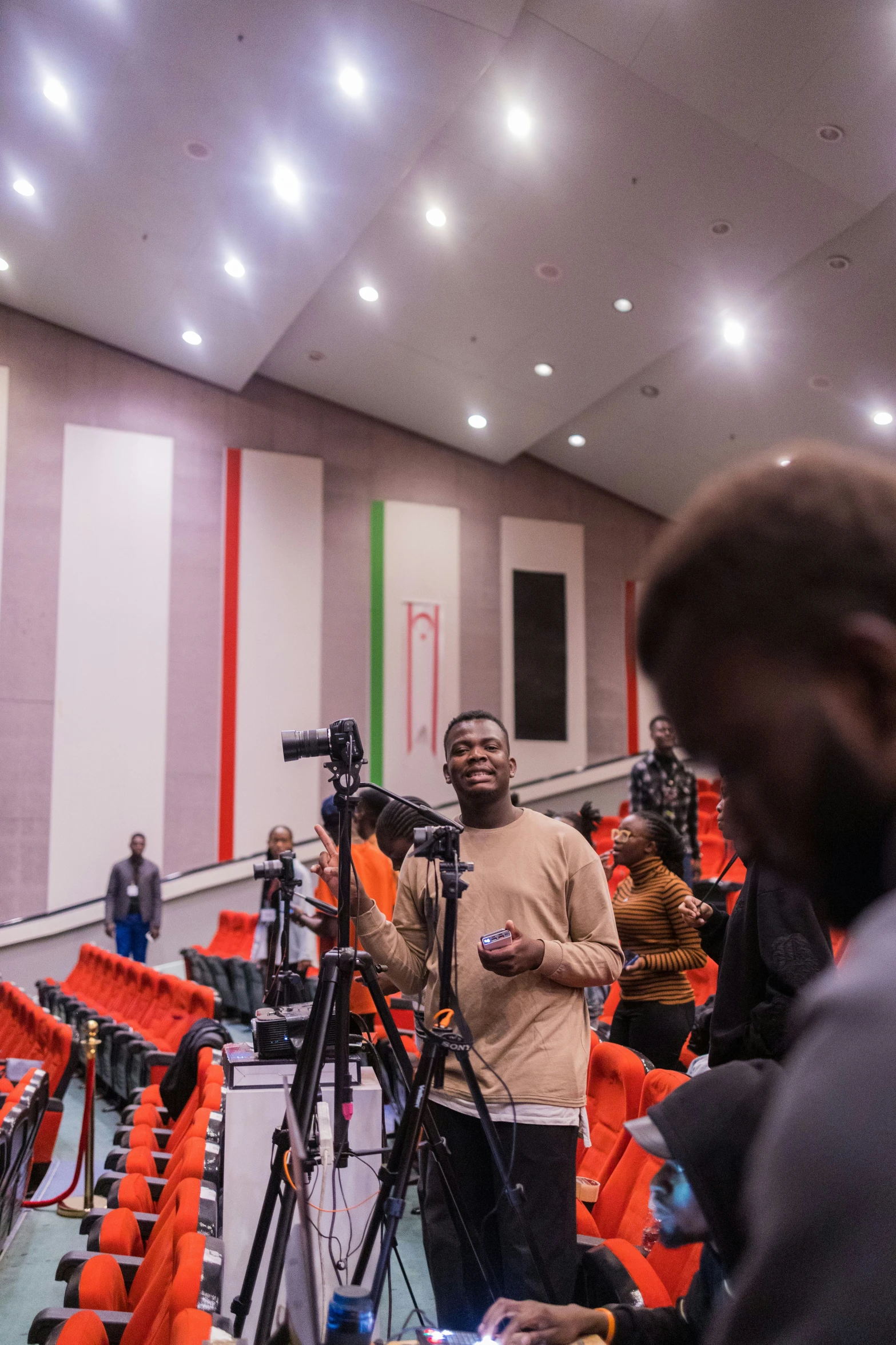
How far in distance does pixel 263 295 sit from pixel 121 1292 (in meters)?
9.85

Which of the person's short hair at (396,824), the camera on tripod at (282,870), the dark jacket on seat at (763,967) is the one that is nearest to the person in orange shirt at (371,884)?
the person's short hair at (396,824)

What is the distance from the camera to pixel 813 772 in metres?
0.55

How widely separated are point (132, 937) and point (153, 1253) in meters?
8.47

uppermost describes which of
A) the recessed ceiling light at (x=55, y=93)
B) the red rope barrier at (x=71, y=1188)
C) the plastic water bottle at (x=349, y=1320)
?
the recessed ceiling light at (x=55, y=93)

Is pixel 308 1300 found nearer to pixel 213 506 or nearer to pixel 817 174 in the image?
pixel 817 174

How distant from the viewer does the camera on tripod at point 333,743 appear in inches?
88.8

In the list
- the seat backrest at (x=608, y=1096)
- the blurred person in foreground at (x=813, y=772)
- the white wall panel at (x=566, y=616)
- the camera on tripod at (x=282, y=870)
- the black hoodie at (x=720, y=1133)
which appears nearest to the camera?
the blurred person in foreground at (x=813, y=772)

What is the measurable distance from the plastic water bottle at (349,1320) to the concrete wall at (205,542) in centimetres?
1097

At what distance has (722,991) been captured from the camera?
5.48 feet

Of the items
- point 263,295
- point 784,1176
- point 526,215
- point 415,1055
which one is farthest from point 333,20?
point 784,1176

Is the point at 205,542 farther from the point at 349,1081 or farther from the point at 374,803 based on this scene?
the point at 349,1081

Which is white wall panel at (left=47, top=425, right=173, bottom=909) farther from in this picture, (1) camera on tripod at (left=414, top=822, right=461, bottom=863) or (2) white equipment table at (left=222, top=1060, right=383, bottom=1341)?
(1) camera on tripod at (left=414, top=822, right=461, bottom=863)

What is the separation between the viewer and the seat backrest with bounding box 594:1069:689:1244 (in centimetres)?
274

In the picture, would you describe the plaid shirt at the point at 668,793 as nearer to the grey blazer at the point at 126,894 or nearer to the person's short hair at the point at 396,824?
the person's short hair at the point at 396,824
